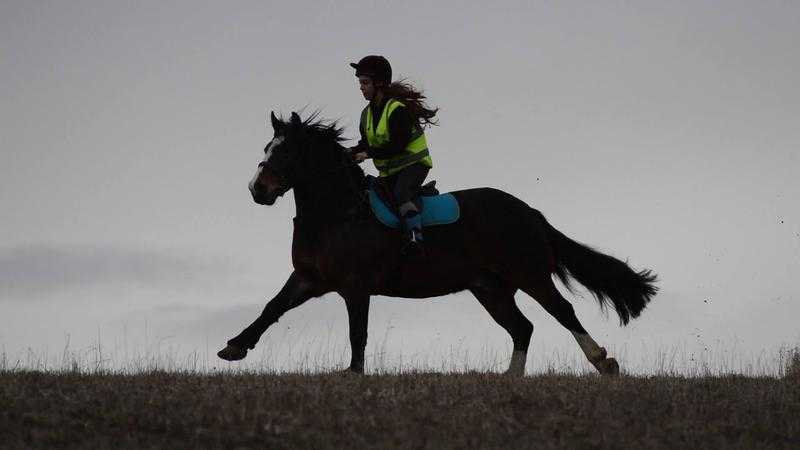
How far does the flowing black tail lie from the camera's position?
13.6 meters

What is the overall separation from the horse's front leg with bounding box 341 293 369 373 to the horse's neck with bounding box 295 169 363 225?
822mm

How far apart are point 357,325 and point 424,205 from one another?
4.92 feet

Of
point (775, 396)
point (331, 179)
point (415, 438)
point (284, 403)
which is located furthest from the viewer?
point (331, 179)

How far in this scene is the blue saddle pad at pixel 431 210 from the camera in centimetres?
1184

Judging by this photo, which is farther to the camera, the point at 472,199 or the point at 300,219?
the point at 472,199

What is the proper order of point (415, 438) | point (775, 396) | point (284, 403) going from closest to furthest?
point (415, 438), point (284, 403), point (775, 396)

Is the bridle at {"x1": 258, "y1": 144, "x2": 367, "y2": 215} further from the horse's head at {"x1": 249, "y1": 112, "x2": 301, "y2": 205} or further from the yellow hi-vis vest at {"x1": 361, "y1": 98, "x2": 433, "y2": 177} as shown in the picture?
the yellow hi-vis vest at {"x1": 361, "y1": 98, "x2": 433, "y2": 177}

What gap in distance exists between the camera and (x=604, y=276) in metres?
13.8

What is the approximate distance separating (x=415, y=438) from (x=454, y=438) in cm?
29

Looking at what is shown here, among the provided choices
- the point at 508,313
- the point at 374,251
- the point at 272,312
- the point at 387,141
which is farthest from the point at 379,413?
the point at 508,313

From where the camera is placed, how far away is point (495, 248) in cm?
1259

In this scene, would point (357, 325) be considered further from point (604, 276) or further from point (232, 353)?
point (604, 276)

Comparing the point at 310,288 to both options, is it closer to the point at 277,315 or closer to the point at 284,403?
the point at 277,315

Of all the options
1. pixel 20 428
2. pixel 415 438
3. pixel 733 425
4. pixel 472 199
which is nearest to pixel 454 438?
pixel 415 438
